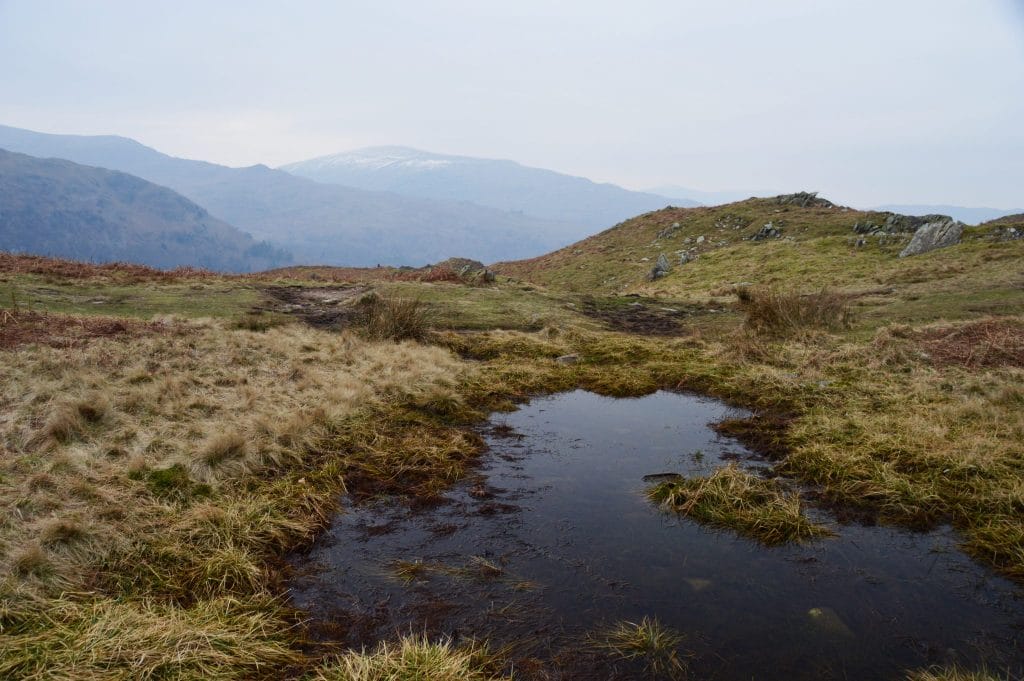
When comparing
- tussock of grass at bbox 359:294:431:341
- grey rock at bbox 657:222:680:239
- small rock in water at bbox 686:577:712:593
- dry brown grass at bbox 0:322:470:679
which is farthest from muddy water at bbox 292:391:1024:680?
grey rock at bbox 657:222:680:239

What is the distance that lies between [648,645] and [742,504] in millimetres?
3358

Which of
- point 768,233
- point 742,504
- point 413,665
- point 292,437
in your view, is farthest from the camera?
point 768,233

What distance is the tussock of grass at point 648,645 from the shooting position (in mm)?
4785

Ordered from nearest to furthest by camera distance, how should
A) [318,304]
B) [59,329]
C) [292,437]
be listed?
[292,437]
[59,329]
[318,304]

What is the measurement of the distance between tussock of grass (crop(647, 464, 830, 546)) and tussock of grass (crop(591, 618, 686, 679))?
254 centimetres

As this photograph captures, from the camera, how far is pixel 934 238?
3928 centimetres

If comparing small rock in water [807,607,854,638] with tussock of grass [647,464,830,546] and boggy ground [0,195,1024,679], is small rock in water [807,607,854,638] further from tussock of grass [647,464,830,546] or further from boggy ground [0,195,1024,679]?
tussock of grass [647,464,830,546]

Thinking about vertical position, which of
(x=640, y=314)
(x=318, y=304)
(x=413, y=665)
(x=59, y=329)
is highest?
(x=640, y=314)

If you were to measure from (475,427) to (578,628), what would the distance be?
631 centimetres

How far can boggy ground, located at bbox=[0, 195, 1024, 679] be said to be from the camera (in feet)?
16.3

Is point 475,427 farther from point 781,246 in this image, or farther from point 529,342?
point 781,246

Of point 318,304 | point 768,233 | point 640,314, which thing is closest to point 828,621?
point 640,314

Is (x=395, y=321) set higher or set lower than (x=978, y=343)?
lower

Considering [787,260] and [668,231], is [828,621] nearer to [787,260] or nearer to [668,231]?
[787,260]
